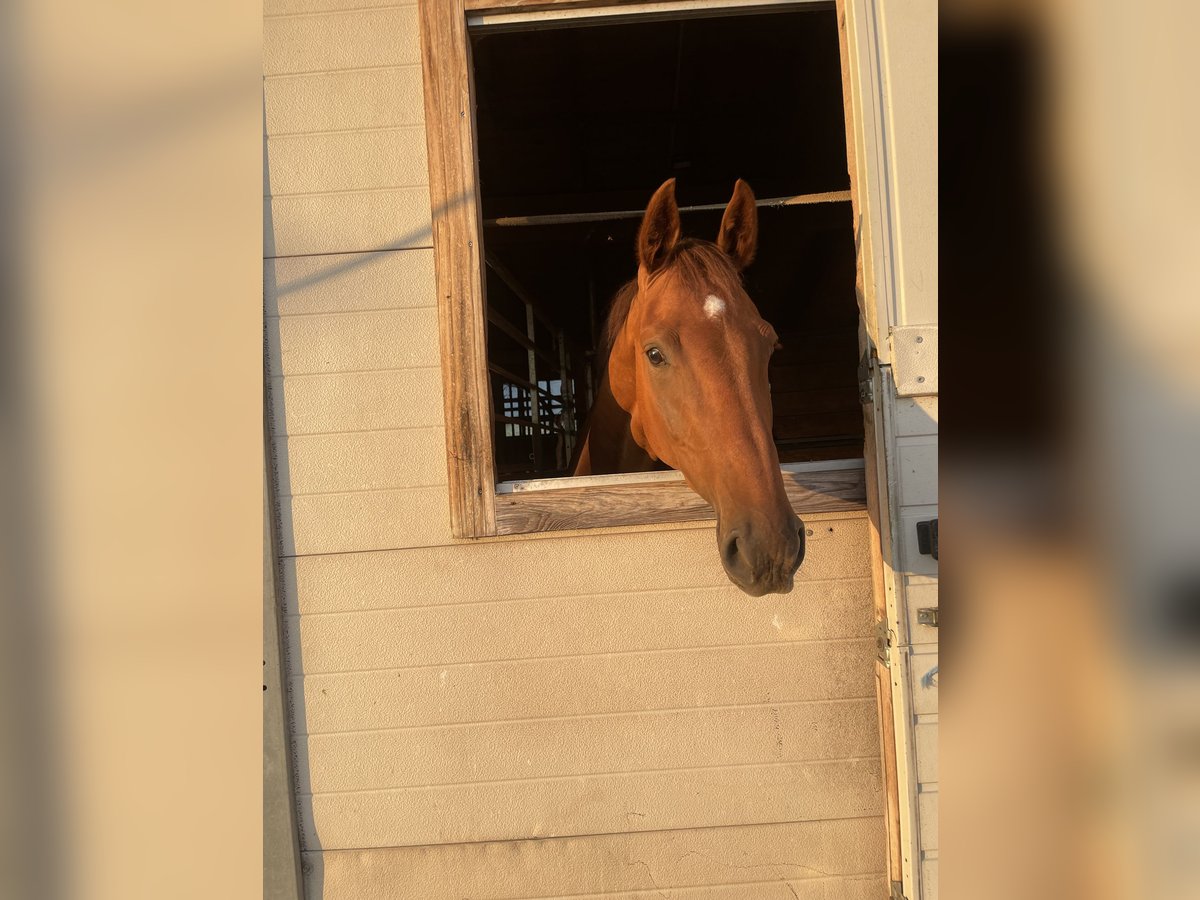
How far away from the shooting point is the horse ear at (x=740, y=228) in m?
1.95

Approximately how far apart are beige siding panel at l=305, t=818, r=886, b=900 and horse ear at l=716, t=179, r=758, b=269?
5.14ft

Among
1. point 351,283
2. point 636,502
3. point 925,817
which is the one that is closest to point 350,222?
point 351,283

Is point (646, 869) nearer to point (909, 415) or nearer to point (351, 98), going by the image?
point (909, 415)

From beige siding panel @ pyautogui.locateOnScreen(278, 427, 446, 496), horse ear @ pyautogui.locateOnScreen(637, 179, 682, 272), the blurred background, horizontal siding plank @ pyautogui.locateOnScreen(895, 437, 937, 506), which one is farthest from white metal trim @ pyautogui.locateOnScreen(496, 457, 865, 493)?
the blurred background

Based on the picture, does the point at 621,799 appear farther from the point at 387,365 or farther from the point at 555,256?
the point at 555,256

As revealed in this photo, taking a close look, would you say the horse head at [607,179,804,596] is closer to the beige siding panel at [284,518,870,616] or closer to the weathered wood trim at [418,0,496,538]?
the beige siding panel at [284,518,870,616]

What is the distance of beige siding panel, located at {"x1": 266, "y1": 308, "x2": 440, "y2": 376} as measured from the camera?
2.06 meters

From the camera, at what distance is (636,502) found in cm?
198

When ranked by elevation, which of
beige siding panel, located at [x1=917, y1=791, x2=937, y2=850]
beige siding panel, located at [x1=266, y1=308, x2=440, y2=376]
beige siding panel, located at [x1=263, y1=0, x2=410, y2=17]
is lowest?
beige siding panel, located at [x1=917, y1=791, x2=937, y2=850]

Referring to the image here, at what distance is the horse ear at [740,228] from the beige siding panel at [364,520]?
1029 millimetres

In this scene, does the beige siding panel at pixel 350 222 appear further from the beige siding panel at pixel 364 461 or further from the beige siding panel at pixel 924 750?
the beige siding panel at pixel 924 750
